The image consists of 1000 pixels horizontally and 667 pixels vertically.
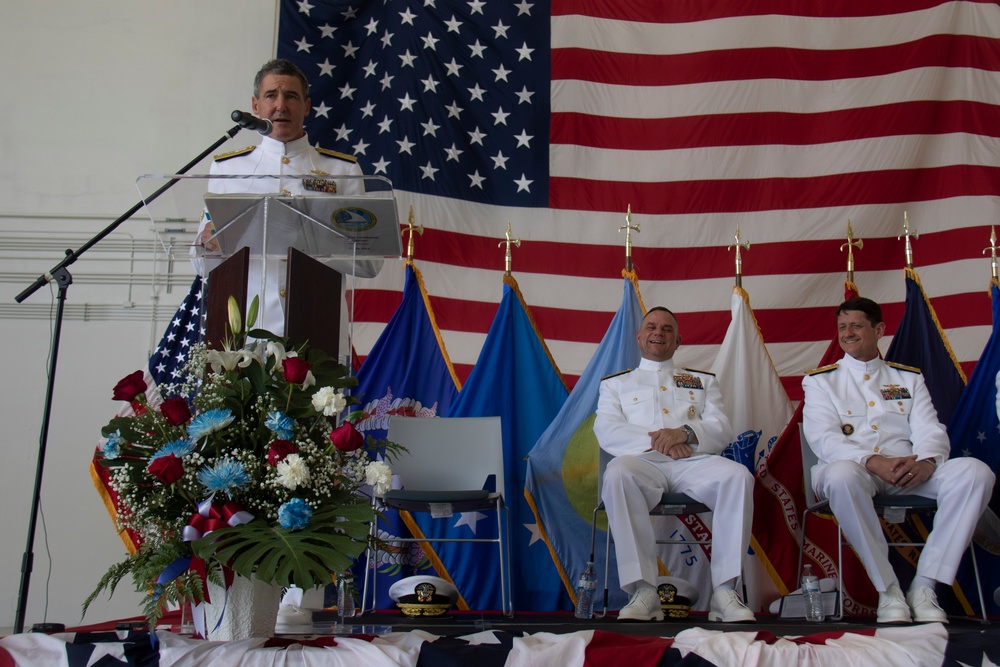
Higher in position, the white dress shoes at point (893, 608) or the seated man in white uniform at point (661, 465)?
the seated man in white uniform at point (661, 465)

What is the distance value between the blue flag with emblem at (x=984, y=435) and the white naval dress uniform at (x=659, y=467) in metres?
1.07

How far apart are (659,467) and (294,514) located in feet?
7.84

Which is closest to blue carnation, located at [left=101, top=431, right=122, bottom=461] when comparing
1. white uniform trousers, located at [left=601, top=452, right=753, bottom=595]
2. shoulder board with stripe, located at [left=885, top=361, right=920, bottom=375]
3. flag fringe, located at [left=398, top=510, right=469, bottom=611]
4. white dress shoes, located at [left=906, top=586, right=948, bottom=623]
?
white uniform trousers, located at [left=601, top=452, right=753, bottom=595]

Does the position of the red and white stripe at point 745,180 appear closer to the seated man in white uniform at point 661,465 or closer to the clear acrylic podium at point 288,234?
the seated man in white uniform at point 661,465

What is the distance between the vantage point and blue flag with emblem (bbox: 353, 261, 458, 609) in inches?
186

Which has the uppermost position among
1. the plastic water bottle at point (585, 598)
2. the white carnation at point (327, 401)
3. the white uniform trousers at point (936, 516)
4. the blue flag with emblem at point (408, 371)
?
the blue flag with emblem at point (408, 371)

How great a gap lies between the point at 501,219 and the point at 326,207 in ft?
9.99

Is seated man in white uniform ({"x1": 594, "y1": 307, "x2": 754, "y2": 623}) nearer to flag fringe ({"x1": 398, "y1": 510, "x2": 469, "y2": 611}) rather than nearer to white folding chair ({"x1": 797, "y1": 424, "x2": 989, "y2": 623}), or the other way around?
white folding chair ({"x1": 797, "y1": 424, "x2": 989, "y2": 623})

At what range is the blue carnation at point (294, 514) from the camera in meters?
1.91

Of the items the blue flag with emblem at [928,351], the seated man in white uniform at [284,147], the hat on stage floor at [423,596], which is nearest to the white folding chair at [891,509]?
the blue flag with emblem at [928,351]

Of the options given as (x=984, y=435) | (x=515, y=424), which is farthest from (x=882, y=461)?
(x=515, y=424)

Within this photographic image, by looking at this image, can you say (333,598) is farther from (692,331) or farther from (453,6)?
(453,6)

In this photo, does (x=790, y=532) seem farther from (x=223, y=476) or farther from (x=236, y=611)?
(x=223, y=476)

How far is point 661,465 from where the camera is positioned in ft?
13.3
